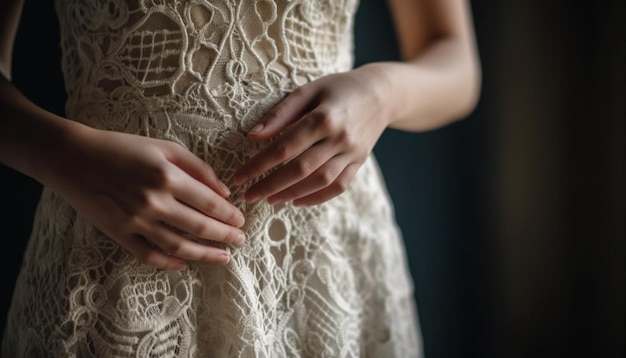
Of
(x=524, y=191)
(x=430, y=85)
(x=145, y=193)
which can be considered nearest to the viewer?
(x=145, y=193)

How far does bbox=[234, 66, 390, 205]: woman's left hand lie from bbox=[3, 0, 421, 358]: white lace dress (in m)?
0.04

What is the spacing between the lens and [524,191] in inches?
54.6

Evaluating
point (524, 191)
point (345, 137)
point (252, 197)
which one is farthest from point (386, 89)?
point (524, 191)

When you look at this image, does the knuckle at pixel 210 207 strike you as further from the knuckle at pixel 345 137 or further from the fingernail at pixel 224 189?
the knuckle at pixel 345 137

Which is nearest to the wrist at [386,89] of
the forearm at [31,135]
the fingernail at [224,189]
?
the fingernail at [224,189]

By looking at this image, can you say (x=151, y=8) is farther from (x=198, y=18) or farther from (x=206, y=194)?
(x=206, y=194)

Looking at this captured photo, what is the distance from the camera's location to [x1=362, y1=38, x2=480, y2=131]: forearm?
631 millimetres

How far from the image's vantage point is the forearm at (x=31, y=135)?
0.50 meters

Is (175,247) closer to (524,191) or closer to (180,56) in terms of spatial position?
(180,56)

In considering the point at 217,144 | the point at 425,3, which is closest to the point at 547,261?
the point at 425,3

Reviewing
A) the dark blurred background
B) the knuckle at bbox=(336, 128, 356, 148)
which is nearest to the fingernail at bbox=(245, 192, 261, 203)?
the knuckle at bbox=(336, 128, 356, 148)

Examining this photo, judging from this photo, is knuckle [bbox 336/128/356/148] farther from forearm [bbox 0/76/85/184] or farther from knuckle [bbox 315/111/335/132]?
forearm [bbox 0/76/85/184]

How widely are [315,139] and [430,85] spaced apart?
0.28 metres

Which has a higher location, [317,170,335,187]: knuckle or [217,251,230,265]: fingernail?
[317,170,335,187]: knuckle
